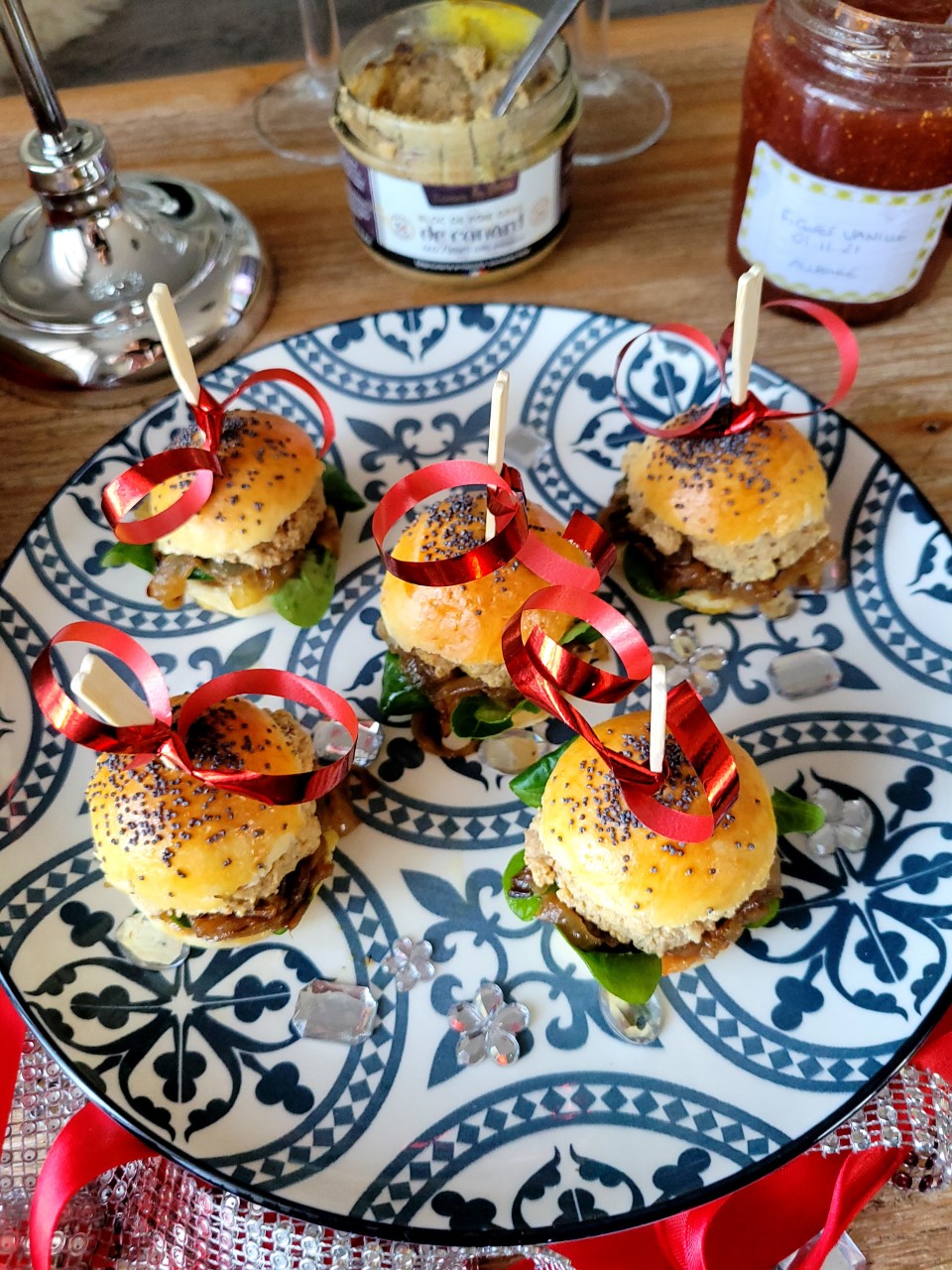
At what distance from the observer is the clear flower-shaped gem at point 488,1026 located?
4.49 feet

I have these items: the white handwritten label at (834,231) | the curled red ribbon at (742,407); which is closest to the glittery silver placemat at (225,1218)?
the curled red ribbon at (742,407)

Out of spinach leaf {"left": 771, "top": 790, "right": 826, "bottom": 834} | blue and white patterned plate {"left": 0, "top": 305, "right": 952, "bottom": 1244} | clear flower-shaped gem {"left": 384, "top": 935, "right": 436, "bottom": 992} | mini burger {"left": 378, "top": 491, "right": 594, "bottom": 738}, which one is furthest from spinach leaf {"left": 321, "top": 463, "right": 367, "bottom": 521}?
spinach leaf {"left": 771, "top": 790, "right": 826, "bottom": 834}

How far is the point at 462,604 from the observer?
1.55 meters

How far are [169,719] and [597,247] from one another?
145 centimetres

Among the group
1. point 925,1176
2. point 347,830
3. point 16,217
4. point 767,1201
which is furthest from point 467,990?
point 16,217

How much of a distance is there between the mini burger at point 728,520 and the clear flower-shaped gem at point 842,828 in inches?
14.0

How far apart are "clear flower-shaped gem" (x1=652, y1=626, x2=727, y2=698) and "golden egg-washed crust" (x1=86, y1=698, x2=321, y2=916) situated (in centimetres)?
63

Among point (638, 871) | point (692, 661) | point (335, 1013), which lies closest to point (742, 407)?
point (692, 661)

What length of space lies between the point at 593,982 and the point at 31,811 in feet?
2.79

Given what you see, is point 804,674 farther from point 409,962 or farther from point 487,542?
point 409,962

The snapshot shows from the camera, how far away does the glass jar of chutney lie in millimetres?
1643

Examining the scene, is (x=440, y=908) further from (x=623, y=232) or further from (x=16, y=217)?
(x=16, y=217)

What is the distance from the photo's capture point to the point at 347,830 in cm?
156

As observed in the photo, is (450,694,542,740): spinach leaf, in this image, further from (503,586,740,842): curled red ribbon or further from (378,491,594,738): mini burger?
(503,586,740,842): curled red ribbon
